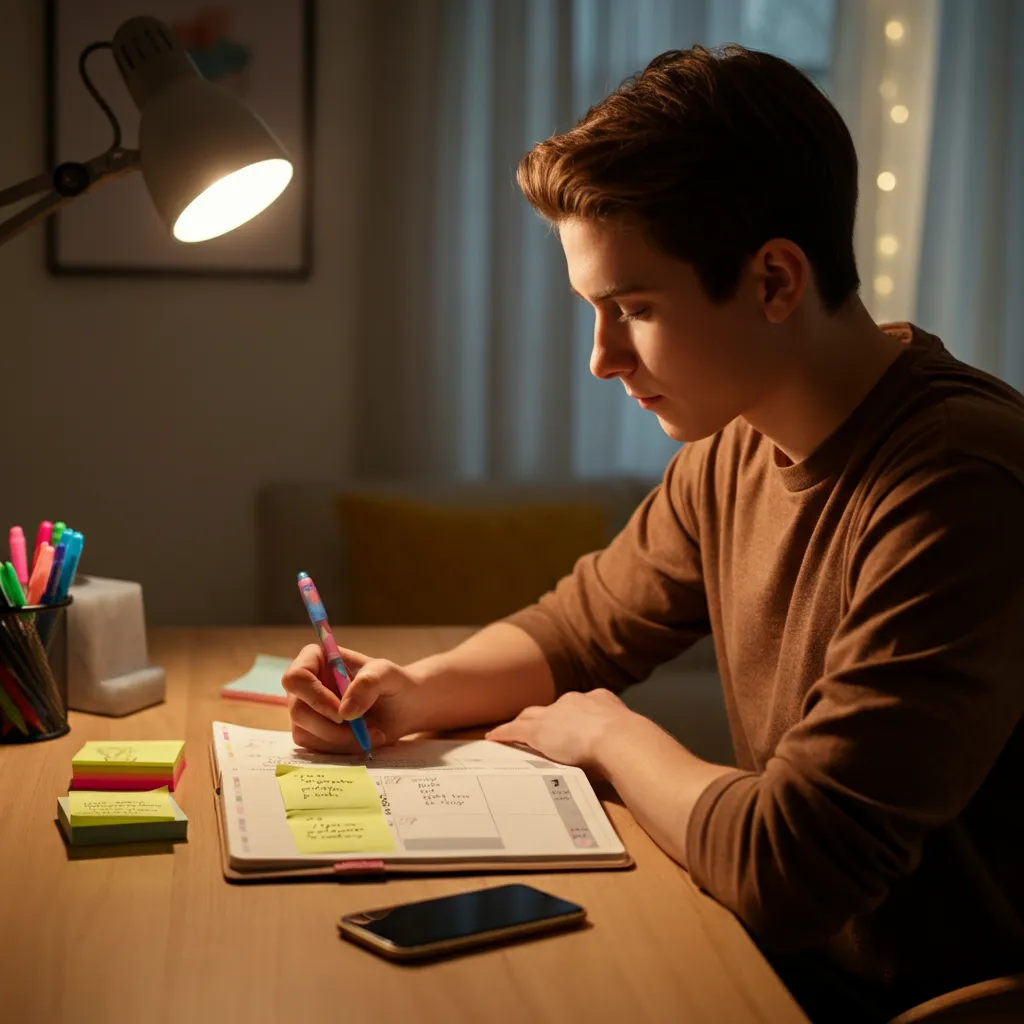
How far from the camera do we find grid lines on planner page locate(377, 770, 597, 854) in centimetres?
95

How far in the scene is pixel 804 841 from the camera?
0.87m

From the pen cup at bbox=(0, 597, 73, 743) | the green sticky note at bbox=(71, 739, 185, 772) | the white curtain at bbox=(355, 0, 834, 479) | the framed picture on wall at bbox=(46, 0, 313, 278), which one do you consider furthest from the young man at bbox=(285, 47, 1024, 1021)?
the framed picture on wall at bbox=(46, 0, 313, 278)

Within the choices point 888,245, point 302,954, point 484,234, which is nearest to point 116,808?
point 302,954

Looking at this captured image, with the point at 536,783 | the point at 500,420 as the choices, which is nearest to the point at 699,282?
the point at 536,783

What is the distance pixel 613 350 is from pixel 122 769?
Result: 0.53 meters

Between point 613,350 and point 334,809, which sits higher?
point 613,350

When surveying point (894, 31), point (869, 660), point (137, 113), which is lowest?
point (869, 660)

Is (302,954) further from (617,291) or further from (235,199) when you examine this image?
(235,199)

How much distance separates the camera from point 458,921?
0.82m

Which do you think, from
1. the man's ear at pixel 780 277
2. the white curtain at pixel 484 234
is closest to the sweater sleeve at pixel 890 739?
the man's ear at pixel 780 277

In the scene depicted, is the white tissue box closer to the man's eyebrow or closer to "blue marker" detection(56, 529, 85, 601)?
"blue marker" detection(56, 529, 85, 601)

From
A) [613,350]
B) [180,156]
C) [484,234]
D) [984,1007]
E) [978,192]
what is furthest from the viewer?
[978,192]

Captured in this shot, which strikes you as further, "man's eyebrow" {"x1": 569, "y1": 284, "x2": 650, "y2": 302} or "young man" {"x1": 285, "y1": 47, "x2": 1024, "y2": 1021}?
"man's eyebrow" {"x1": 569, "y1": 284, "x2": 650, "y2": 302}

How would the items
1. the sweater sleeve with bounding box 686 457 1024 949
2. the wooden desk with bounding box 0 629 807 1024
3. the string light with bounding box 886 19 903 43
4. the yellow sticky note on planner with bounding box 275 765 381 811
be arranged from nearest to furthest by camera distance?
the wooden desk with bounding box 0 629 807 1024
the sweater sleeve with bounding box 686 457 1024 949
the yellow sticky note on planner with bounding box 275 765 381 811
the string light with bounding box 886 19 903 43
